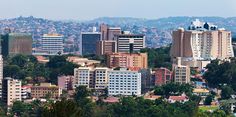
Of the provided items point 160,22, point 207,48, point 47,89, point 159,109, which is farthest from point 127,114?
point 160,22

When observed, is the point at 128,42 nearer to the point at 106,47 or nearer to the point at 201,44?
the point at 106,47

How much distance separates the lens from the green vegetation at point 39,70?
158 ft

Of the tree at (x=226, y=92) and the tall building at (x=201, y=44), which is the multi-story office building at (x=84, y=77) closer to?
the tree at (x=226, y=92)

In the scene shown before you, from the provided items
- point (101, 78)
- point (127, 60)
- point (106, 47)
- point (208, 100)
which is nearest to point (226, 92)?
point (208, 100)

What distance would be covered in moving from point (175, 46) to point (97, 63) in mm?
4807

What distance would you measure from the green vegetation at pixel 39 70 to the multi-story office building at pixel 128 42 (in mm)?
9931

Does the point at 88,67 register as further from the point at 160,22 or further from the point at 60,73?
the point at 160,22

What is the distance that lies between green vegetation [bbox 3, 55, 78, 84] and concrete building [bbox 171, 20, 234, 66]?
5.61 meters

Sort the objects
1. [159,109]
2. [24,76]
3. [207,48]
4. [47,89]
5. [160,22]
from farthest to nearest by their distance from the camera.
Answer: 1. [160,22]
2. [207,48]
3. [24,76]
4. [47,89]
5. [159,109]

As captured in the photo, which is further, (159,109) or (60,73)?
(60,73)

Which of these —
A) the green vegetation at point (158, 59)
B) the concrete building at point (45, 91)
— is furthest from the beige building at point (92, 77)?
the green vegetation at point (158, 59)

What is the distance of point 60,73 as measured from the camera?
48281 mm

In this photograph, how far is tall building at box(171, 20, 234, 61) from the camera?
181 feet

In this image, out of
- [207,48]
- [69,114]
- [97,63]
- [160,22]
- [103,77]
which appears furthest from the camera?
[160,22]
